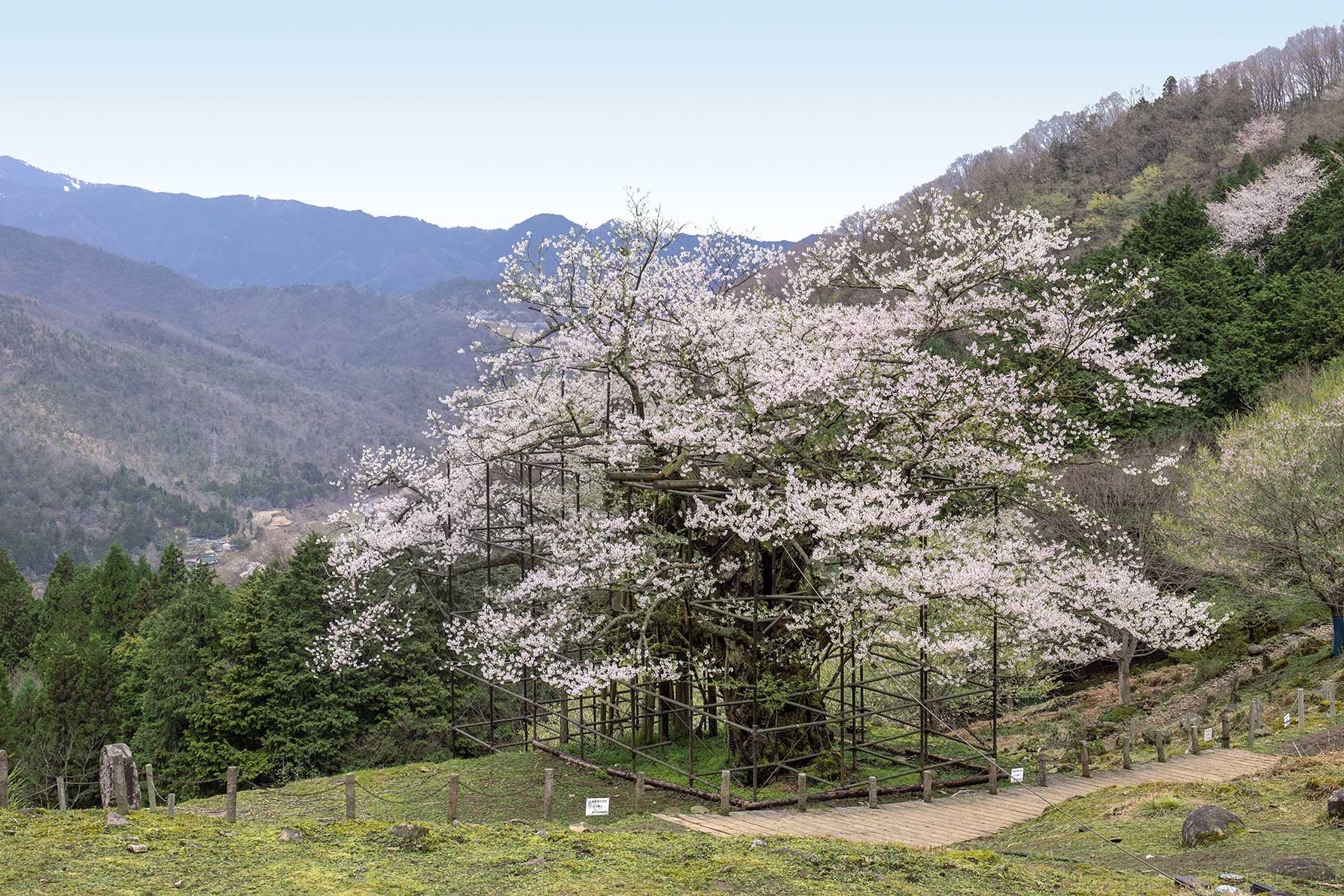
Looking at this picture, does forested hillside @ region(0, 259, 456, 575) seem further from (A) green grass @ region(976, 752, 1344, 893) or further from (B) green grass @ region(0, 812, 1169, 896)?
(A) green grass @ region(976, 752, 1344, 893)

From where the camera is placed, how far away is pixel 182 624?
28047 mm

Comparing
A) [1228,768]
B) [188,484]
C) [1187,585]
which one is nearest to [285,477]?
[188,484]

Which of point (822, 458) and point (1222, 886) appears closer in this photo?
point (1222, 886)

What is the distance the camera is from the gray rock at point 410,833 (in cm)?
816

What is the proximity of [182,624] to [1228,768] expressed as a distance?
2461 cm

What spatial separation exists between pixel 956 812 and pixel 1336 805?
16.1ft

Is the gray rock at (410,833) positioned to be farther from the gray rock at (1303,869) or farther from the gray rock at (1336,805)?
the gray rock at (1336,805)

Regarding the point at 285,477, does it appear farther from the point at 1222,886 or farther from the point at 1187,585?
the point at 1222,886

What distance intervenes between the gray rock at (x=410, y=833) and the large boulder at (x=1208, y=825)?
255 inches

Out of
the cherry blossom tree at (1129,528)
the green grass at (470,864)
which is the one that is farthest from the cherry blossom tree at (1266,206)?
the green grass at (470,864)

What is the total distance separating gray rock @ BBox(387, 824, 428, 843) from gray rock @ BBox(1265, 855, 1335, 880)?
617 cm

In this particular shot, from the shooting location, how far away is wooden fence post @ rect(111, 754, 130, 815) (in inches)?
420

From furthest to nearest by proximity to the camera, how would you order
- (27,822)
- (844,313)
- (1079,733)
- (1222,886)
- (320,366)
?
(320,366), (1079,733), (844,313), (27,822), (1222,886)

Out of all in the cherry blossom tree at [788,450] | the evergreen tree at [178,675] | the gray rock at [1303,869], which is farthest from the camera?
the evergreen tree at [178,675]
